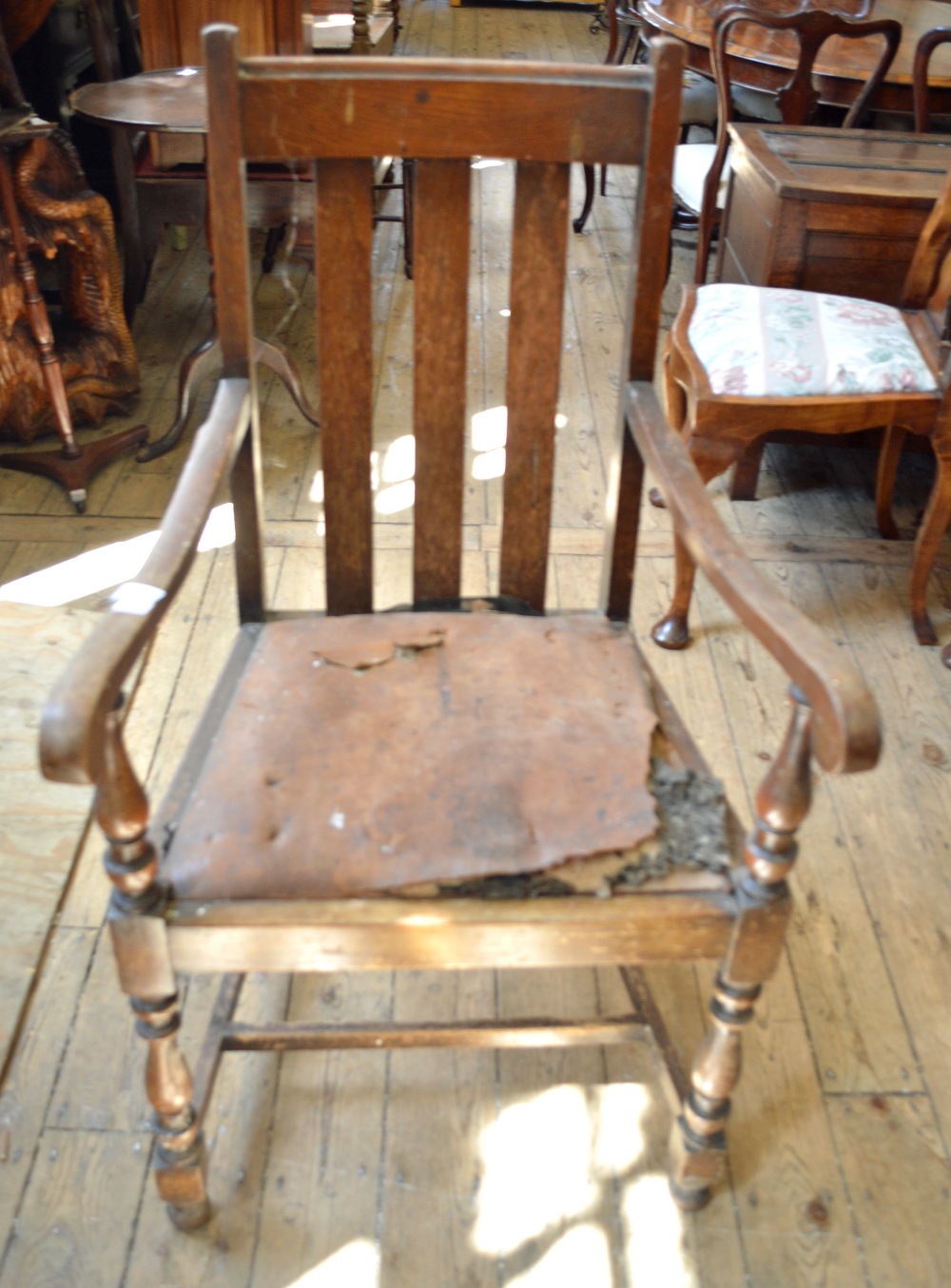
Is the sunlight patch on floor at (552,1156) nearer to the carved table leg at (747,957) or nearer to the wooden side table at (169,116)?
the carved table leg at (747,957)

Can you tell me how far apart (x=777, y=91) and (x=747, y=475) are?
1.04 metres

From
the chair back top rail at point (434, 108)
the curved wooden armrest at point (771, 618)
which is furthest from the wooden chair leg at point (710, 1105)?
the chair back top rail at point (434, 108)

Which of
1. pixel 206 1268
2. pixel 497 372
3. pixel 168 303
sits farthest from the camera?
pixel 168 303

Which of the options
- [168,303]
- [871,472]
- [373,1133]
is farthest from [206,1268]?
[168,303]

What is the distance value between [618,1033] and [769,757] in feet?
2.15

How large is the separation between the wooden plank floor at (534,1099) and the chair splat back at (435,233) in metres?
0.52

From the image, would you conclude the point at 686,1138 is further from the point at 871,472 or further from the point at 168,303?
the point at 168,303

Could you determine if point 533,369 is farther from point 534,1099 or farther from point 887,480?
point 887,480

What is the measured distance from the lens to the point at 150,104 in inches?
95.0

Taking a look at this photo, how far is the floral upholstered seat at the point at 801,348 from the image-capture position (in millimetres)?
1864

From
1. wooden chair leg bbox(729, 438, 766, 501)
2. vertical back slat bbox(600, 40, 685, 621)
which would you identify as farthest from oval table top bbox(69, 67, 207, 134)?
vertical back slat bbox(600, 40, 685, 621)

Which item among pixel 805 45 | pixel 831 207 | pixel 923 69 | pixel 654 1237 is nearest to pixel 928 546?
pixel 831 207

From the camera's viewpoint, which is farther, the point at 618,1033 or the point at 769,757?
the point at 769,757

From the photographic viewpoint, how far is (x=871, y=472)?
256cm
